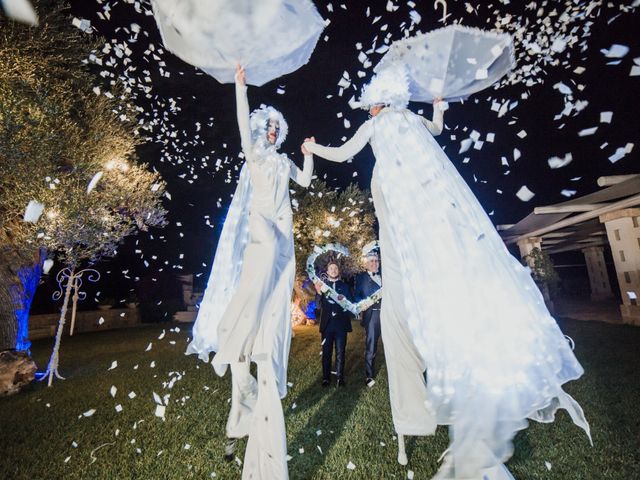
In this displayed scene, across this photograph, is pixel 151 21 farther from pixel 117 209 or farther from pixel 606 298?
pixel 606 298

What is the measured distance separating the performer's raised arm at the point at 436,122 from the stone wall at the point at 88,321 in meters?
15.6

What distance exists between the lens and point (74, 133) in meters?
7.81

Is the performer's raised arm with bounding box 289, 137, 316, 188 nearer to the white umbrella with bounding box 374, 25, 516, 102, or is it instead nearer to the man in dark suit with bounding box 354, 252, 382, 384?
the white umbrella with bounding box 374, 25, 516, 102

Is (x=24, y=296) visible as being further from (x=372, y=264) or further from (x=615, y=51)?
(x=615, y=51)

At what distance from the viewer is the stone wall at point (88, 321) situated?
17.0m

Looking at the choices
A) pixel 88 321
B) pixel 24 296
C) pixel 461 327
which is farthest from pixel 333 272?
pixel 88 321

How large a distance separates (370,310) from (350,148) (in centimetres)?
432

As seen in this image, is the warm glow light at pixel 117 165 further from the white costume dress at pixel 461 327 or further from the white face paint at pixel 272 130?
the white costume dress at pixel 461 327

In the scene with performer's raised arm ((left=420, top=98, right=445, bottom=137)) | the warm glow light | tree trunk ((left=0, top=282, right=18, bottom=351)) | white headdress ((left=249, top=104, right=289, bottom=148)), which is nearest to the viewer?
performer's raised arm ((left=420, top=98, right=445, bottom=137))

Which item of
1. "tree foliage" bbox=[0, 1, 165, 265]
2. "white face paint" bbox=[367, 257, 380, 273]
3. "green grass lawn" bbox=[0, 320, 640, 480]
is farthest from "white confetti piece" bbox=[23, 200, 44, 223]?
"white face paint" bbox=[367, 257, 380, 273]

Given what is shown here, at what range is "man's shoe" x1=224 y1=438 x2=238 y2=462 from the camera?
3339mm

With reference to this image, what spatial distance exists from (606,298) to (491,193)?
8.74 meters

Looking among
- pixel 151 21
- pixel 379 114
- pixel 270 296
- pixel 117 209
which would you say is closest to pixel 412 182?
pixel 379 114

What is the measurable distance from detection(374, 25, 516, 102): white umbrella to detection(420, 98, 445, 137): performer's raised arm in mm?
156
